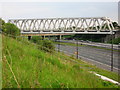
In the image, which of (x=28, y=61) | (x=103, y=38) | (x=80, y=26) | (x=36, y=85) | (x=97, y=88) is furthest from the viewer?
(x=80, y=26)

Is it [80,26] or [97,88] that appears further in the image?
[80,26]

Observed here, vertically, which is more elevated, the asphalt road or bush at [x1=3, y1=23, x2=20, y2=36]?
bush at [x1=3, y1=23, x2=20, y2=36]

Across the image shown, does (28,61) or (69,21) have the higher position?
(69,21)

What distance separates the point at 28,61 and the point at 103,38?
1758 inches

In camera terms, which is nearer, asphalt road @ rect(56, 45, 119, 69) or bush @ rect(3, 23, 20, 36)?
bush @ rect(3, 23, 20, 36)

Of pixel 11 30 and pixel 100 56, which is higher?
pixel 11 30

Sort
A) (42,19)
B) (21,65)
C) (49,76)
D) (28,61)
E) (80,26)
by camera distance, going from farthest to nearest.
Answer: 1. (42,19)
2. (80,26)
3. (28,61)
4. (21,65)
5. (49,76)

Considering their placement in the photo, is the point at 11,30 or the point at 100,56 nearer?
the point at 11,30

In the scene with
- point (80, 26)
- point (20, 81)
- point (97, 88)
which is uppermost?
point (80, 26)

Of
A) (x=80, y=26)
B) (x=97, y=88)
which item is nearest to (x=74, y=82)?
(x=97, y=88)

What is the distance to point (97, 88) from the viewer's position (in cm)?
186

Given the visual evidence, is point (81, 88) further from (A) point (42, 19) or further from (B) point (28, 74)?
(A) point (42, 19)

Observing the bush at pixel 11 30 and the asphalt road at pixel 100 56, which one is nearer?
the bush at pixel 11 30

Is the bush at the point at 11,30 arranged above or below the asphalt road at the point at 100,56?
above
